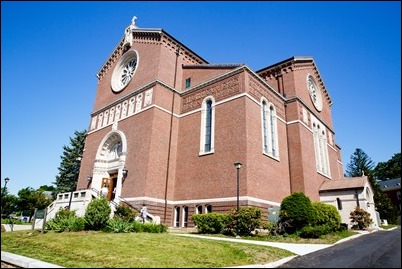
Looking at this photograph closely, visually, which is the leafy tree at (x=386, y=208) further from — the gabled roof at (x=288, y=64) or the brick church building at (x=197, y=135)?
the gabled roof at (x=288, y=64)

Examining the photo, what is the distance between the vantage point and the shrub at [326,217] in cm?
1717

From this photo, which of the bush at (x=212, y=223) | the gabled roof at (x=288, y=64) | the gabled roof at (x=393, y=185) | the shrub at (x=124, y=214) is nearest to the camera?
the gabled roof at (x=393, y=185)

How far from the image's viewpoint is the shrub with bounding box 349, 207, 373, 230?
73.8 feet

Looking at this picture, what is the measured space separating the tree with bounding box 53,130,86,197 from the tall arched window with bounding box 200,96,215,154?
30026 mm

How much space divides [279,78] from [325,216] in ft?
49.1

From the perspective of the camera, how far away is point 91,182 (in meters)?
26.2

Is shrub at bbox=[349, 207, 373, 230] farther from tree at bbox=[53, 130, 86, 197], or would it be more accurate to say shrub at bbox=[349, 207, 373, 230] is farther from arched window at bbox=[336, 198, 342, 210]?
tree at bbox=[53, 130, 86, 197]

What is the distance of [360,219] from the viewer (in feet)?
74.1

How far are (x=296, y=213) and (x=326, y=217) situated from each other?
324 centimetres

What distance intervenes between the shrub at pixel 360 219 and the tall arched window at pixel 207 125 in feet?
43.0

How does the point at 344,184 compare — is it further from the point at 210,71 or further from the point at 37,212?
the point at 37,212

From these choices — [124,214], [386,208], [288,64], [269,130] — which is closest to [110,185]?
[124,214]

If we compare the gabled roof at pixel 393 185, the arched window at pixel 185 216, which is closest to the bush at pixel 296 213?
the arched window at pixel 185 216

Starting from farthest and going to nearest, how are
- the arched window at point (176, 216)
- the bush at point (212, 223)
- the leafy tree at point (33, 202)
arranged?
1. the leafy tree at point (33, 202)
2. the arched window at point (176, 216)
3. the bush at point (212, 223)
